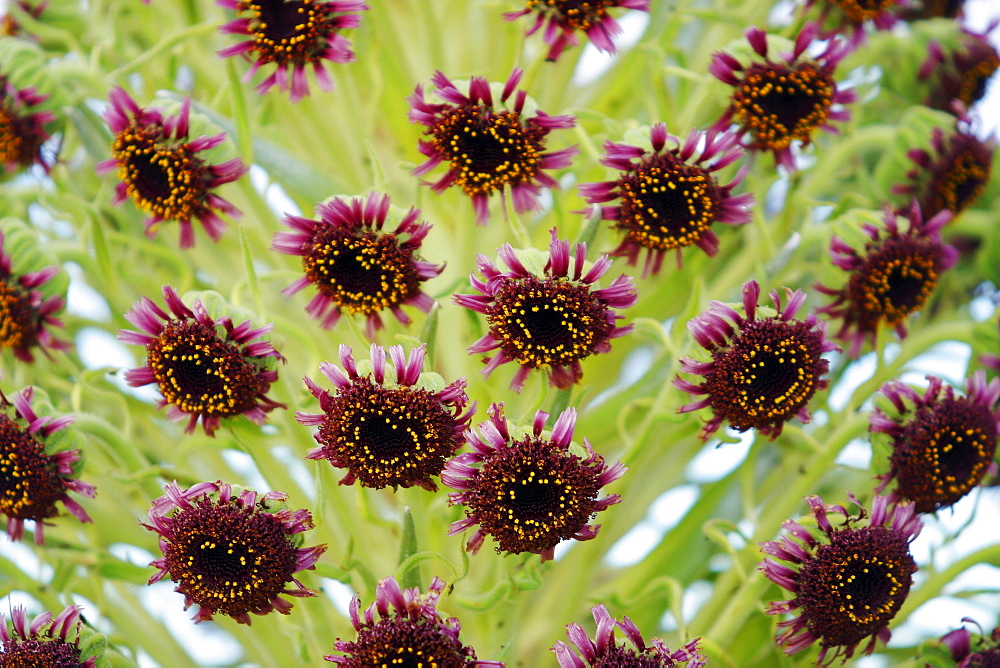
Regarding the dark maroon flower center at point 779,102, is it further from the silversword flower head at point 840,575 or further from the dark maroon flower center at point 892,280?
the silversword flower head at point 840,575

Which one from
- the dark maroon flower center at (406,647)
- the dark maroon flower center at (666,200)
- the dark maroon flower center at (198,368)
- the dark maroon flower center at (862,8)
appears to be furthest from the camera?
the dark maroon flower center at (862,8)

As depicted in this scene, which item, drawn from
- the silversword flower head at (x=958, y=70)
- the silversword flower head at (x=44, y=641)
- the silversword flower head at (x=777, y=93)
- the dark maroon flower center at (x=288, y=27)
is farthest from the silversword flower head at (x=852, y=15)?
the silversword flower head at (x=44, y=641)

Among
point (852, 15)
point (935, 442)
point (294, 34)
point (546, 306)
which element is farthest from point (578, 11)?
point (935, 442)

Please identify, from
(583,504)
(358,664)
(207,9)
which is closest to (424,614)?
(358,664)

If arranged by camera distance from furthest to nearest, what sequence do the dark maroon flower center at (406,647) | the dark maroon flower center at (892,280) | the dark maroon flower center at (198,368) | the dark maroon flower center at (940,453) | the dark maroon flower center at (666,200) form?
the dark maroon flower center at (892,280) → the dark maroon flower center at (940,453) → the dark maroon flower center at (666,200) → the dark maroon flower center at (198,368) → the dark maroon flower center at (406,647)

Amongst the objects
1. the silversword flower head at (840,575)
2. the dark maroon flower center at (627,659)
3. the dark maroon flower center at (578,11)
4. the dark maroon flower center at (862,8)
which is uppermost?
the dark maroon flower center at (862,8)

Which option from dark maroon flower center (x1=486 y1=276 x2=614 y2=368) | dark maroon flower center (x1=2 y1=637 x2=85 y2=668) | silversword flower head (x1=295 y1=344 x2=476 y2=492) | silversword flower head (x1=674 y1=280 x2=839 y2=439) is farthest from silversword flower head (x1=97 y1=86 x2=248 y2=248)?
silversword flower head (x1=674 y1=280 x2=839 y2=439)

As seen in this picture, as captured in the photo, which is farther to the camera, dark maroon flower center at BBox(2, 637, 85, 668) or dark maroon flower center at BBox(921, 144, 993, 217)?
dark maroon flower center at BBox(921, 144, 993, 217)

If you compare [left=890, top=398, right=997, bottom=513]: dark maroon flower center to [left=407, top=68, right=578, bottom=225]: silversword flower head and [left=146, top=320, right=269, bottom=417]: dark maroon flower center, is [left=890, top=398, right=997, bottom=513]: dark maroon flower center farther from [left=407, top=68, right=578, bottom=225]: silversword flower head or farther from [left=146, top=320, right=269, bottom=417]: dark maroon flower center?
[left=146, top=320, right=269, bottom=417]: dark maroon flower center
